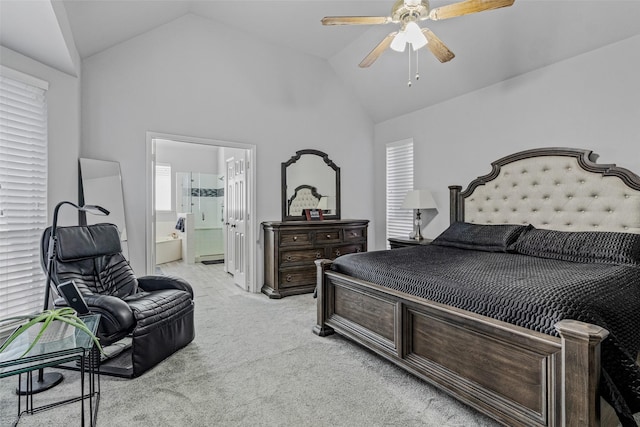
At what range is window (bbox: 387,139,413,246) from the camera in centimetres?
500

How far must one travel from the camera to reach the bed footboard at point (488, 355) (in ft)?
4.39

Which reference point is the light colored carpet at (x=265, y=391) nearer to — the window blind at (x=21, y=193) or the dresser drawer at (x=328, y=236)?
the window blind at (x=21, y=193)

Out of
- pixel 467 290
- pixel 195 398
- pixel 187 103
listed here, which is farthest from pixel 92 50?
pixel 467 290

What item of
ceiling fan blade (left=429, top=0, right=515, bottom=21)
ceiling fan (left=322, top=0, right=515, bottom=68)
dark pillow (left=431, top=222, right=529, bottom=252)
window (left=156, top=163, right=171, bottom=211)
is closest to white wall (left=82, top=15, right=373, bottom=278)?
dark pillow (left=431, top=222, right=529, bottom=252)

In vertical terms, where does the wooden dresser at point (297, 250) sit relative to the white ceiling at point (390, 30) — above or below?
below

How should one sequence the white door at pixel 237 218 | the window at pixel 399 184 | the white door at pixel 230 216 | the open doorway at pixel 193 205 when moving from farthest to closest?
1. the open doorway at pixel 193 205
2. the white door at pixel 230 216
3. the window at pixel 399 184
4. the white door at pixel 237 218

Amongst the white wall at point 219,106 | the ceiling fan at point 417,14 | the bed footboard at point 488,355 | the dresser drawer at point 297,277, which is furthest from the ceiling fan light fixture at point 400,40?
the dresser drawer at point 297,277

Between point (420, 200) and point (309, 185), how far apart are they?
1.59m

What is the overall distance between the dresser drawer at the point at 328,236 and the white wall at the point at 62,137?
8.87 ft

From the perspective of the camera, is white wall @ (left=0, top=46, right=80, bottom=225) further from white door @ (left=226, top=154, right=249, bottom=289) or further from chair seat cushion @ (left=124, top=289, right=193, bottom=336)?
white door @ (left=226, top=154, right=249, bottom=289)

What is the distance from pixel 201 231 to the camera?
7.28 m

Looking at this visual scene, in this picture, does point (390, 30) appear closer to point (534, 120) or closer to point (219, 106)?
point (534, 120)

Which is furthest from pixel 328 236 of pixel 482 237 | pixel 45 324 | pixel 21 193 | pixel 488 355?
pixel 45 324

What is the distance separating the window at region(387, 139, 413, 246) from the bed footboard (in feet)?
8.72
